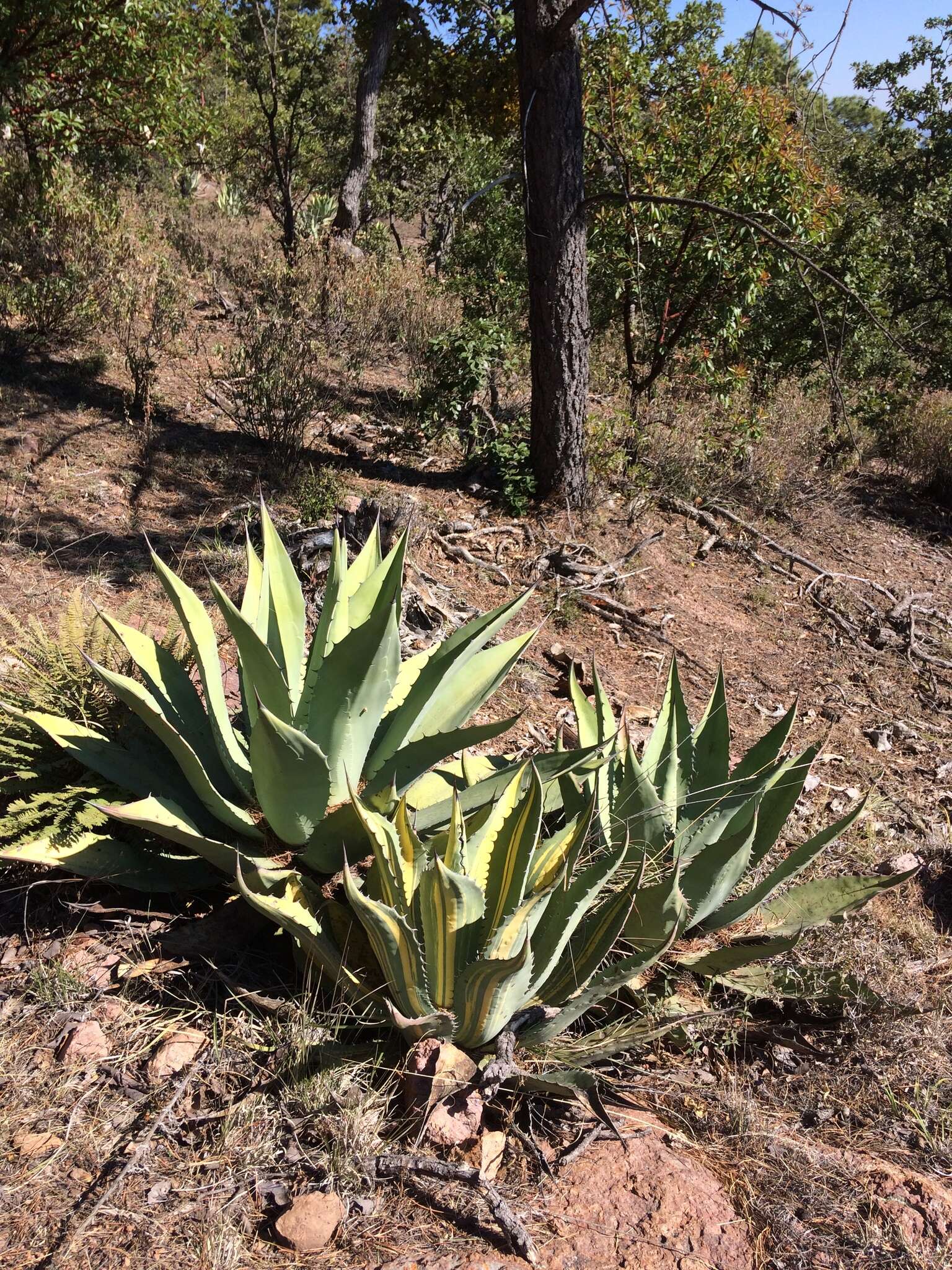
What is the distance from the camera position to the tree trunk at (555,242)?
5344 mm

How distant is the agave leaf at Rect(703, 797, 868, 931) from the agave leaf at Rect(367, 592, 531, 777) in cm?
95

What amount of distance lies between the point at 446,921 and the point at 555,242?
197 inches

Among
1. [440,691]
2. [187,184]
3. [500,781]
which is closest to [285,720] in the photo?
[440,691]

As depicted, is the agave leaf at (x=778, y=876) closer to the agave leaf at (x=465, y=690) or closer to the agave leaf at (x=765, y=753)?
the agave leaf at (x=765, y=753)

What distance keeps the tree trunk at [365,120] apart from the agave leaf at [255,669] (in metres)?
10.4

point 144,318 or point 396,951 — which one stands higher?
point 144,318

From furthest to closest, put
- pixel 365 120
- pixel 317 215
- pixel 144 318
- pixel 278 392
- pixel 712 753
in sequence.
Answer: pixel 317 215 < pixel 365 120 < pixel 144 318 < pixel 278 392 < pixel 712 753

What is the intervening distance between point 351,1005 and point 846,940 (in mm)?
1796

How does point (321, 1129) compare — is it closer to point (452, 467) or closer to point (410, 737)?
point (410, 737)

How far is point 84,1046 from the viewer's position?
211 cm

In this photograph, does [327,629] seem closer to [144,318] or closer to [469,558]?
[469,558]

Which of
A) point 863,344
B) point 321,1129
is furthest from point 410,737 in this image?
point 863,344

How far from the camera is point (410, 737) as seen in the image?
2.64m

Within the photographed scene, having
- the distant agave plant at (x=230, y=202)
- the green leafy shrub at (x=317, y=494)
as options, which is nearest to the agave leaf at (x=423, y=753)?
the green leafy shrub at (x=317, y=494)
